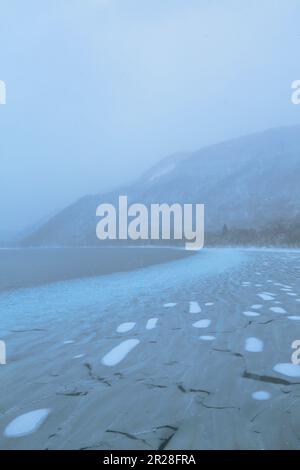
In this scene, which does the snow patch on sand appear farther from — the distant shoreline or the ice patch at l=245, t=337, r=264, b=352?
the distant shoreline

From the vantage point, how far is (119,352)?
15.1 ft

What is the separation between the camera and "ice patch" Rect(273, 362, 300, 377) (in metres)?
3.56

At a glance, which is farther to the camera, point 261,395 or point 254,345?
point 254,345

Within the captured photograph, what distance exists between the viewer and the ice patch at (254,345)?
4.39m

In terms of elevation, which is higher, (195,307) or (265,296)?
(265,296)

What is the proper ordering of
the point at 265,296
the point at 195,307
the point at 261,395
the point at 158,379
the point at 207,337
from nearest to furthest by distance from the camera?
the point at 261,395 < the point at 158,379 < the point at 207,337 < the point at 195,307 < the point at 265,296

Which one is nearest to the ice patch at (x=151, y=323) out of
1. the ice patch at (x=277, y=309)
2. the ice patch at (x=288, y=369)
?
the ice patch at (x=277, y=309)

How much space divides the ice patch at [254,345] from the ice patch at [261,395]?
1288mm

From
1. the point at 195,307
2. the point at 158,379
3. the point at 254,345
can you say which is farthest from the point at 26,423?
the point at 195,307

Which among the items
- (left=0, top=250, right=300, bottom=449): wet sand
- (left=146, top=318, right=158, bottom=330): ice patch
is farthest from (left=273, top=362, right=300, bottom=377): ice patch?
(left=146, top=318, right=158, bottom=330): ice patch

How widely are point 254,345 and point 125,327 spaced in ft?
8.06

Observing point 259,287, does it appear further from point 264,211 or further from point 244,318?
point 264,211

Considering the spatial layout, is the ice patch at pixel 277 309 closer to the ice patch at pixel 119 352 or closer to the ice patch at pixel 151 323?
the ice patch at pixel 151 323

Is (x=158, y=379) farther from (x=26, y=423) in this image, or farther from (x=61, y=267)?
(x=61, y=267)
